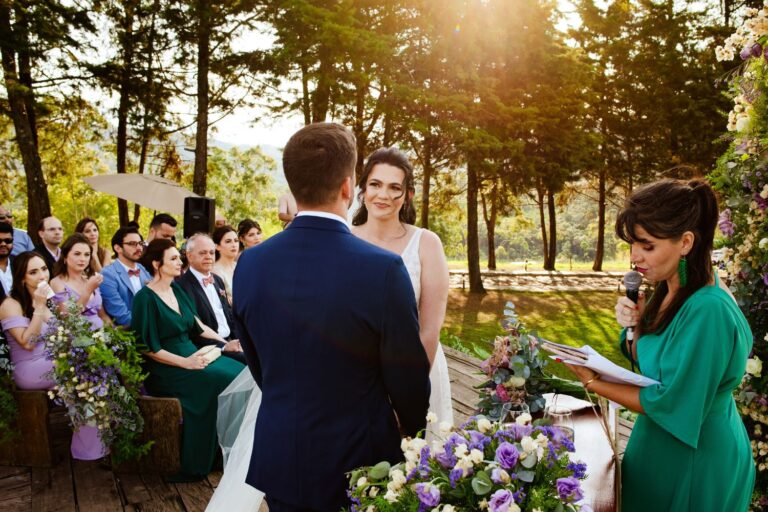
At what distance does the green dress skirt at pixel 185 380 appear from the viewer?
4.11m

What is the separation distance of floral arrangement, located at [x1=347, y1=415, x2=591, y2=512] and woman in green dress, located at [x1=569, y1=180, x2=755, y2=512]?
0.64 metres

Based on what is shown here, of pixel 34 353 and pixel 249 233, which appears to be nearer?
pixel 34 353

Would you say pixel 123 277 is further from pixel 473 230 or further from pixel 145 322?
pixel 473 230

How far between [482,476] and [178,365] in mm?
3728

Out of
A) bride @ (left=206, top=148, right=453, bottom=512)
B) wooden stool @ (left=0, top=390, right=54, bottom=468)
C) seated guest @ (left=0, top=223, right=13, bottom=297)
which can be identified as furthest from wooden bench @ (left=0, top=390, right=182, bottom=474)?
seated guest @ (left=0, top=223, right=13, bottom=297)

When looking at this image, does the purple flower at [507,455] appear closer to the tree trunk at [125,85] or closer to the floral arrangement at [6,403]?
the floral arrangement at [6,403]

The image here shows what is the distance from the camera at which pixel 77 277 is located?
16.9 ft

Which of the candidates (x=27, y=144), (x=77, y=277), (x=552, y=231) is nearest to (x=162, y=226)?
(x=77, y=277)

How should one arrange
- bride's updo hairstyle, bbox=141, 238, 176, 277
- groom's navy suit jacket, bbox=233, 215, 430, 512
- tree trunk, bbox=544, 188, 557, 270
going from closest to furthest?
groom's navy suit jacket, bbox=233, 215, 430, 512, bride's updo hairstyle, bbox=141, 238, 176, 277, tree trunk, bbox=544, 188, 557, 270

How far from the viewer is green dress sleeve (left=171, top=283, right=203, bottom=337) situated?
189 inches

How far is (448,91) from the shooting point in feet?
40.5

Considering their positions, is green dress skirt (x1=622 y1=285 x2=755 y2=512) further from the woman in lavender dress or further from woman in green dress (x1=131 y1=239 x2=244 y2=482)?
the woman in lavender dress

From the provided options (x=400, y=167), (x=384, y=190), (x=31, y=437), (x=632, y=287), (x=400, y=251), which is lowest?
(x=31, y=437)

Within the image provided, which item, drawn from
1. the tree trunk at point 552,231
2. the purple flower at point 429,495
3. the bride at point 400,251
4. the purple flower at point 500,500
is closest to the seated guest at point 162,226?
the bride at point 400,251
